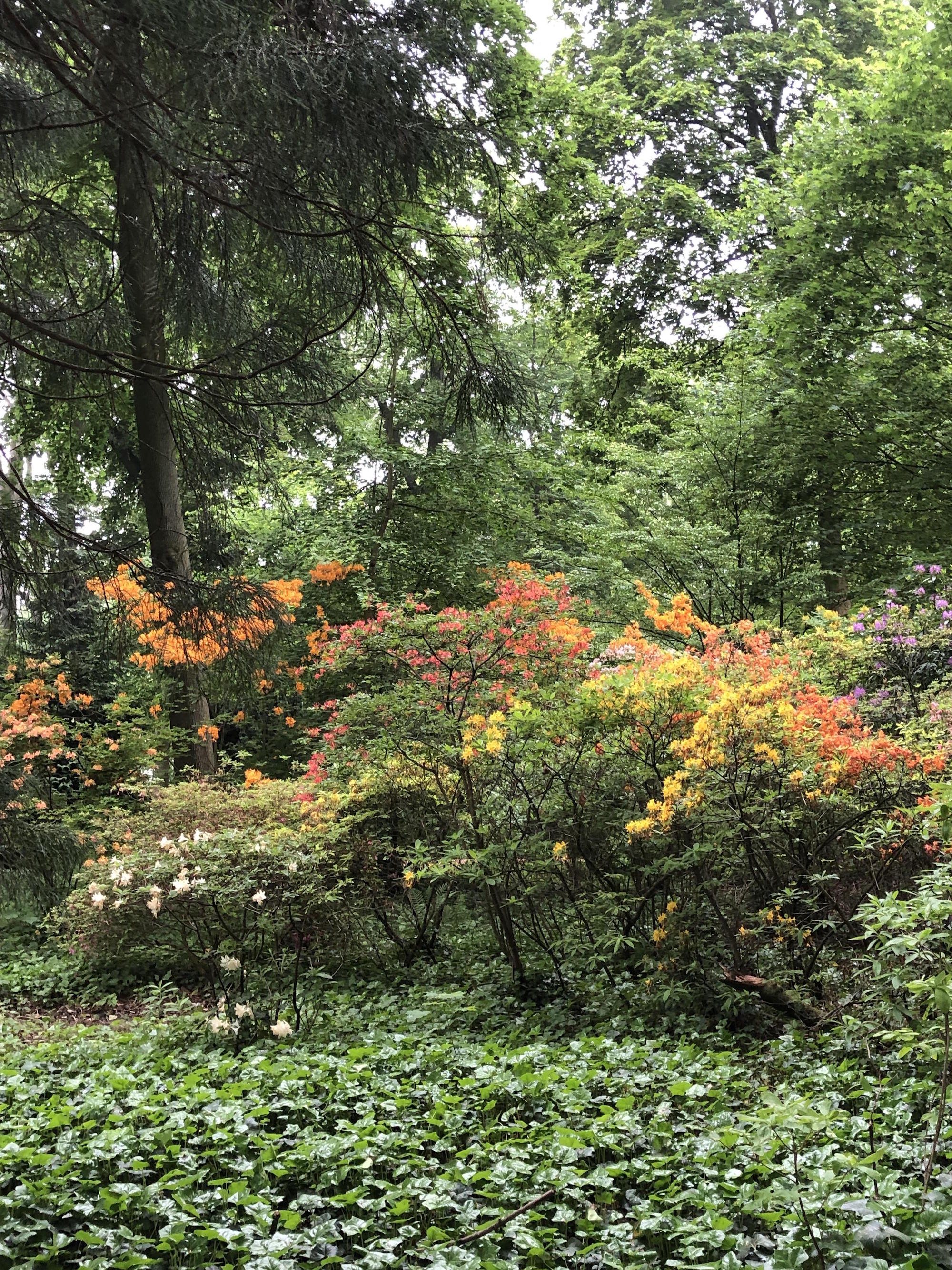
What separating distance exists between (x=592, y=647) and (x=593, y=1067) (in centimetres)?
425

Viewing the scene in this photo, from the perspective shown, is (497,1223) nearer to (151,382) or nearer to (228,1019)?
(228,1019)

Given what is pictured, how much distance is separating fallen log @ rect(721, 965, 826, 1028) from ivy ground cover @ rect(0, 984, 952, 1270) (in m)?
0.26

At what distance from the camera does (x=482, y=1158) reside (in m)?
2.70

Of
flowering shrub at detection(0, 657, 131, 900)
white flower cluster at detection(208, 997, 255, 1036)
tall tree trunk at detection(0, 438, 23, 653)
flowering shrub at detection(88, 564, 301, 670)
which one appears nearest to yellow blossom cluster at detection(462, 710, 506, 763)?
flowering shrub at detection(88, 564, 301, 670)

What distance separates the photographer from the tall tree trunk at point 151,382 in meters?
3.45

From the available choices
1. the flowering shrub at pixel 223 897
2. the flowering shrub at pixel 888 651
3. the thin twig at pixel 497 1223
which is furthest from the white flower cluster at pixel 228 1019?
the flowering shrub at pixel 888 651

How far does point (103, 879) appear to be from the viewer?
553cm

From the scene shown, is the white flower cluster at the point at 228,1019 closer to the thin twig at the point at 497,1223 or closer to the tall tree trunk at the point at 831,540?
the thin twig at the point at 497,1223

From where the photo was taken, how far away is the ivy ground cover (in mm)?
2166

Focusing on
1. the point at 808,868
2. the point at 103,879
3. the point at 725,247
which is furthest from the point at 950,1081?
the point at 725,247

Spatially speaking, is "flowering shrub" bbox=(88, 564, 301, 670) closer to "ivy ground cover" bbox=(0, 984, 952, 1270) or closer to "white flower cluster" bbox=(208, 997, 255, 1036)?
"white flower cluster" bbox=(208, 997, 255, 1036)

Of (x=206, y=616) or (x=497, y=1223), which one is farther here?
(x=206, y=616)

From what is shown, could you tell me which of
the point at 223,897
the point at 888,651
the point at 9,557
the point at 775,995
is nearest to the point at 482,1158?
the point at 775,995

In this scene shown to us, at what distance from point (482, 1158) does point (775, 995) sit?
1687mm
